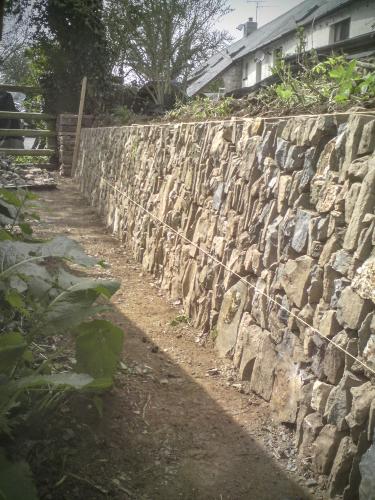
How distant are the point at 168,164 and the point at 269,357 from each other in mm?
2469

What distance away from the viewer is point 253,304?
2973mm

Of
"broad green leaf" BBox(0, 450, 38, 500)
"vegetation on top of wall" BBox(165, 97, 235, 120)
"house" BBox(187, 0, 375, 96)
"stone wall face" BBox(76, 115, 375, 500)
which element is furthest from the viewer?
"house" BBox(187, 0, 375, 96)

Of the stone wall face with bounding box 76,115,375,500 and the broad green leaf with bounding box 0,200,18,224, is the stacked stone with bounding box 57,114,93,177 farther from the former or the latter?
the broad green leaf with bounding box 0,200,18,224

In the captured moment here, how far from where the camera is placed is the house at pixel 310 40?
16.3 feet

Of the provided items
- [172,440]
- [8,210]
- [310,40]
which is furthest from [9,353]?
[310,40]

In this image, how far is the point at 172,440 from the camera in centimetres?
251

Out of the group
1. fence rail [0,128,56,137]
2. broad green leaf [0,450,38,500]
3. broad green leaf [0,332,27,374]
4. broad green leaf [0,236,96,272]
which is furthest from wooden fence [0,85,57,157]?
broad green leaf [0,450,38,500]

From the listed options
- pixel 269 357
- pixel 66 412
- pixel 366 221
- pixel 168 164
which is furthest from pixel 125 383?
pixel 168 164

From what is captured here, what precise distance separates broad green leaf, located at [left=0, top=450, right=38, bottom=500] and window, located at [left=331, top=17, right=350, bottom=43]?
9408 millimetres

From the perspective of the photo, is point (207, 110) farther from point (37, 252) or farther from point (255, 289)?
point (37, 252)

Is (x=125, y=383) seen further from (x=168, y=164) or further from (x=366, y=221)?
(x=168, y=164)

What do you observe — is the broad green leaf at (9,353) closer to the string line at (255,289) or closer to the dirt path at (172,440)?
the dirt path at (172,440)

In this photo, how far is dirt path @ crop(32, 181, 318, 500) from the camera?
211cm

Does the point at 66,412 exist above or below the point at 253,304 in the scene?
below
